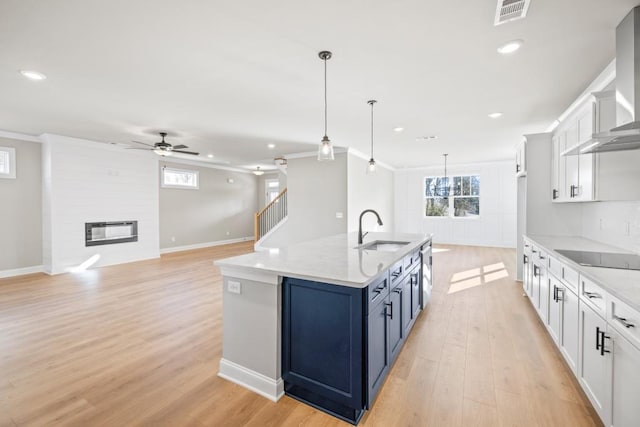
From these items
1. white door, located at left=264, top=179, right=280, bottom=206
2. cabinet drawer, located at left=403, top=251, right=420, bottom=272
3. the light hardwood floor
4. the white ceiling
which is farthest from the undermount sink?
white door, located at left=264, top=179, right=280, bottom=206

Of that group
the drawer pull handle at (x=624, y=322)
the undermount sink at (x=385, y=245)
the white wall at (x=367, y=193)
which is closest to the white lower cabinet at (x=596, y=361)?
the drawer pull handle at (x=624, y=322)

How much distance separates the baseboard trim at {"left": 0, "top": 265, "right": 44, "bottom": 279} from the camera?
5.46 metres

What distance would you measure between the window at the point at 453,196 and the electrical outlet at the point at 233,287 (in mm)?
8871

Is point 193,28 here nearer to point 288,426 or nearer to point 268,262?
point 268,262

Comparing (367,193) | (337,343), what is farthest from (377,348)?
(367,193)

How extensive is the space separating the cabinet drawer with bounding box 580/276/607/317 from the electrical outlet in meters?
2.34

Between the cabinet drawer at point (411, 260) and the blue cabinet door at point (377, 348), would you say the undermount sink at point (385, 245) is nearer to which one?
the cabinet drawer at point (411, 260)

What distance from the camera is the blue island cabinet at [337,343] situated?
180 centimetres

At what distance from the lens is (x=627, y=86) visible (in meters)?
1.98

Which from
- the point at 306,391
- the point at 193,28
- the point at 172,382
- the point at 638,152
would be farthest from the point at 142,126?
the point at 638,152

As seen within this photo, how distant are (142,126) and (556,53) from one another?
575 cm

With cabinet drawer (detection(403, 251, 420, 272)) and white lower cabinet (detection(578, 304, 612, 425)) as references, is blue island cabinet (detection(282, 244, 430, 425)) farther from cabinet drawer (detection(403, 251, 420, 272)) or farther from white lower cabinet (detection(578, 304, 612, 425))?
white lower cabinet (detection(578, 304, 612, 425))

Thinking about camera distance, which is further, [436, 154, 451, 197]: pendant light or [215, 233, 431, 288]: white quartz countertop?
[436, 154, 451, 197]: pendant light

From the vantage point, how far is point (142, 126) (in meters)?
4.98
